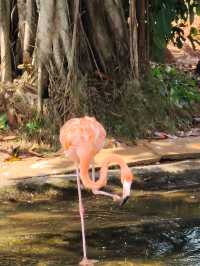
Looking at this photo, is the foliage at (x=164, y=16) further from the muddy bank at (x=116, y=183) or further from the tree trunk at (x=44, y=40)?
the muddy bank at (x=116, y=183)

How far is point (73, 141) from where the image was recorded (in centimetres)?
385

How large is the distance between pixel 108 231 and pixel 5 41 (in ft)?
10.3

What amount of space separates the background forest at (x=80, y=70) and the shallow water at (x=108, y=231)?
1.43 m

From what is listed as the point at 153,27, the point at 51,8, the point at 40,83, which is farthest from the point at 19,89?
the point at 153,27

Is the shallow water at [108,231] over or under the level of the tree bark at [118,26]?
under

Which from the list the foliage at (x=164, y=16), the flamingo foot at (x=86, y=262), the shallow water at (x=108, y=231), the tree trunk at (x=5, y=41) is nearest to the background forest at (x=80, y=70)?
the tree trunk at (x=5, y=41)

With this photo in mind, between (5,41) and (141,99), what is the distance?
1496 mm

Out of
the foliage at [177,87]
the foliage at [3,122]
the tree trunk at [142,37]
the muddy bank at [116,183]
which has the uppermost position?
the tree trunk at [142,37]

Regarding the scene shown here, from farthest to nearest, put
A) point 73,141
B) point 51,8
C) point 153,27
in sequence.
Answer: point 153,27
point 51,8
point 73,141

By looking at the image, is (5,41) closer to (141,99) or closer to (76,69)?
(76,69)

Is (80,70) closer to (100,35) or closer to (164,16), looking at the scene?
(100,35)

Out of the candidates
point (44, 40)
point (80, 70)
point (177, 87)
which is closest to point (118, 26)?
point (80, 70)

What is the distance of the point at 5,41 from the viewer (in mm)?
7137

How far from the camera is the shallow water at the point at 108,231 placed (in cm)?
409
